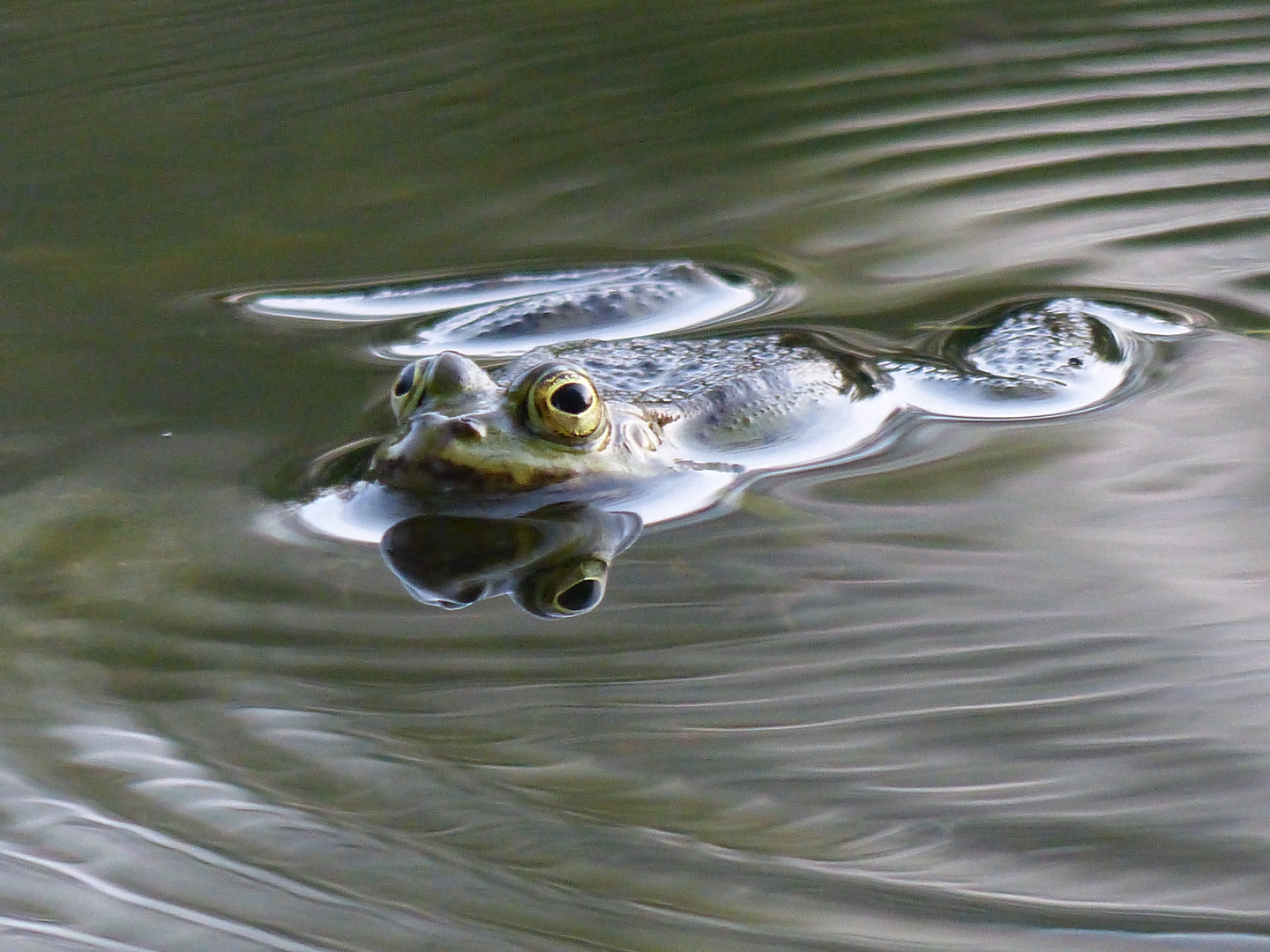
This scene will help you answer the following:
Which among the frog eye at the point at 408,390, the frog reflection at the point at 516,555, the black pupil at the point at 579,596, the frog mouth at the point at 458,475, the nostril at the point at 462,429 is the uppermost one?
the frog eye at the point at 408,390

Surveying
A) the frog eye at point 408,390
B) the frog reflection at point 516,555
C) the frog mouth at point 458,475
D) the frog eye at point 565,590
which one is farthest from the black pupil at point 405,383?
the frog eye at point 565,590

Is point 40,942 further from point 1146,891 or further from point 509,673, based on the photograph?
point 1146,891

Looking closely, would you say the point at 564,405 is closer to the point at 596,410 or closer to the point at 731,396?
the point at 596,410

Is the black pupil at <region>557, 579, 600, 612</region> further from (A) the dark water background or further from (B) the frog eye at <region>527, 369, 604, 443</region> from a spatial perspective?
(B) the frog eye at <region>527, 369, 604, 443</region>

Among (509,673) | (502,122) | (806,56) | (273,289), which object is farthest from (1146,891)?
(806,56)

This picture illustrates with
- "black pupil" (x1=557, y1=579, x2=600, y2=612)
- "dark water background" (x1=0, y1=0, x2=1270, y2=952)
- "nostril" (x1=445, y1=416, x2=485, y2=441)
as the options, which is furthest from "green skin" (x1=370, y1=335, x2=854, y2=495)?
"black pupil" (x1=557, y1=579, x2=600, y2=612)

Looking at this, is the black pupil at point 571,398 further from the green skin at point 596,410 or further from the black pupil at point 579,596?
the black pupil at point 579,596
